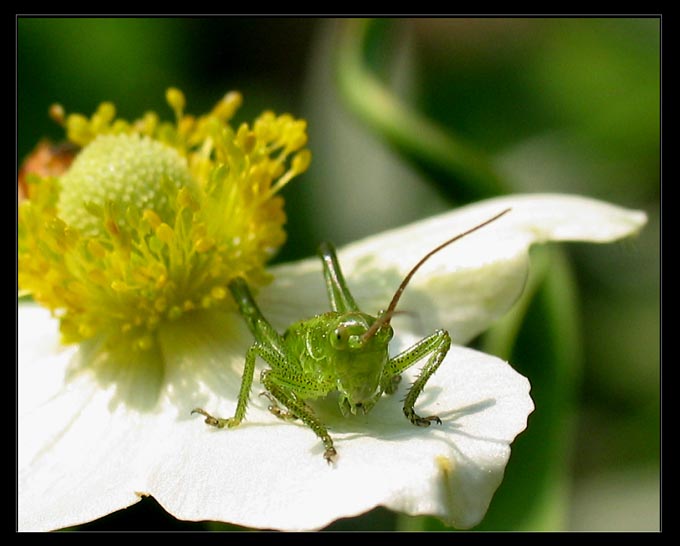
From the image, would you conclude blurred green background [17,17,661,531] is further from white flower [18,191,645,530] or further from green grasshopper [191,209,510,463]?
green grasshopper [191,209,510,463]

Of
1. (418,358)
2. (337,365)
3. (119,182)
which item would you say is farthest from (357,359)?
(119,182)

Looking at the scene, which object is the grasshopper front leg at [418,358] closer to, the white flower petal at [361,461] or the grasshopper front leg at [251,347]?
the white flower petal at [361,461]

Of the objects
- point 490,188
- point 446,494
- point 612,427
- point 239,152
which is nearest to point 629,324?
Answer: point 612,427

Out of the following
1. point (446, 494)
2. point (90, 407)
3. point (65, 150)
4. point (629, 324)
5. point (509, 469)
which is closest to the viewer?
point (446, 494)

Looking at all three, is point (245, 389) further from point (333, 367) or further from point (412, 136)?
point (412, 136)

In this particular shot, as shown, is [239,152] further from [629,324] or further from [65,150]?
[629,324]

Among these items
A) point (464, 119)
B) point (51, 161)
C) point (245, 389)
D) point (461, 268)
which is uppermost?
point (464, 119)

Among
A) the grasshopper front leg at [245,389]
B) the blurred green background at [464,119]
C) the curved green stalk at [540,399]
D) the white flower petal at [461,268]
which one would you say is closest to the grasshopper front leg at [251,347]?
the grasshopper front leg at [245,389]
